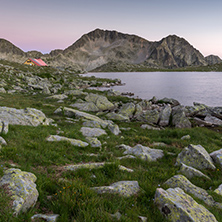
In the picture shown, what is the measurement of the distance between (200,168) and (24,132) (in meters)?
11.2

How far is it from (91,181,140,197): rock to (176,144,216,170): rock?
4861 millimetres

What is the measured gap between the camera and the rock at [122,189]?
526 cm

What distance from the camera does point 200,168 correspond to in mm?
9570

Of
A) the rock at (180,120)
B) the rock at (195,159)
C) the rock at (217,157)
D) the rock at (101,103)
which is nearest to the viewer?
the rock at (195,159)

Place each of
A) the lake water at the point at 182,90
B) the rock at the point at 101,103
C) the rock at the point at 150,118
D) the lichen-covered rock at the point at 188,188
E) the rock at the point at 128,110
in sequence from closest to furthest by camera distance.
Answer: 1. the lichen-covered rock at the point at 188,188
2. the rock at the point at 150,118
3. the rock at the point at 128,110
4. the rock at the point at 101,103
5. the lake water at the point at 182,90

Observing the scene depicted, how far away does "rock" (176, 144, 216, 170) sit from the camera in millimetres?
9586

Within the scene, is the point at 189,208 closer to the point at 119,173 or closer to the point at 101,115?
the point at 119,173

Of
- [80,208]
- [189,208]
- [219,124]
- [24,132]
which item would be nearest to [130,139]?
[24,132]

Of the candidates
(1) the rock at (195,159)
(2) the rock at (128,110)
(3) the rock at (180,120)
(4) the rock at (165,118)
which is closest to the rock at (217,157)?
(1) the rock at (195,159)

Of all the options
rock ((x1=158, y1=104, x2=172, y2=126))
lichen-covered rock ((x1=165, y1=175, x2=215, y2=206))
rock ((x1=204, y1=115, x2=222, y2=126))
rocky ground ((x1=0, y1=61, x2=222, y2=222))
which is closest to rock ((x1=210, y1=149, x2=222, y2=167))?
rocky ground ((x1=0, y1=61, x2=222, y2=222))

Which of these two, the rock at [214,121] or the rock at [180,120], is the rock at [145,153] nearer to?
the rock at [180,120]

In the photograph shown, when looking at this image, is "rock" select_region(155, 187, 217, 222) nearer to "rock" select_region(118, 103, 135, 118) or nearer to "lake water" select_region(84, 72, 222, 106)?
"rock" select_region(118, 103, 135, 118)

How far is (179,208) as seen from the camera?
4.38 m

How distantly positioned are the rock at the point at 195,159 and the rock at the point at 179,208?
4.77 meters
